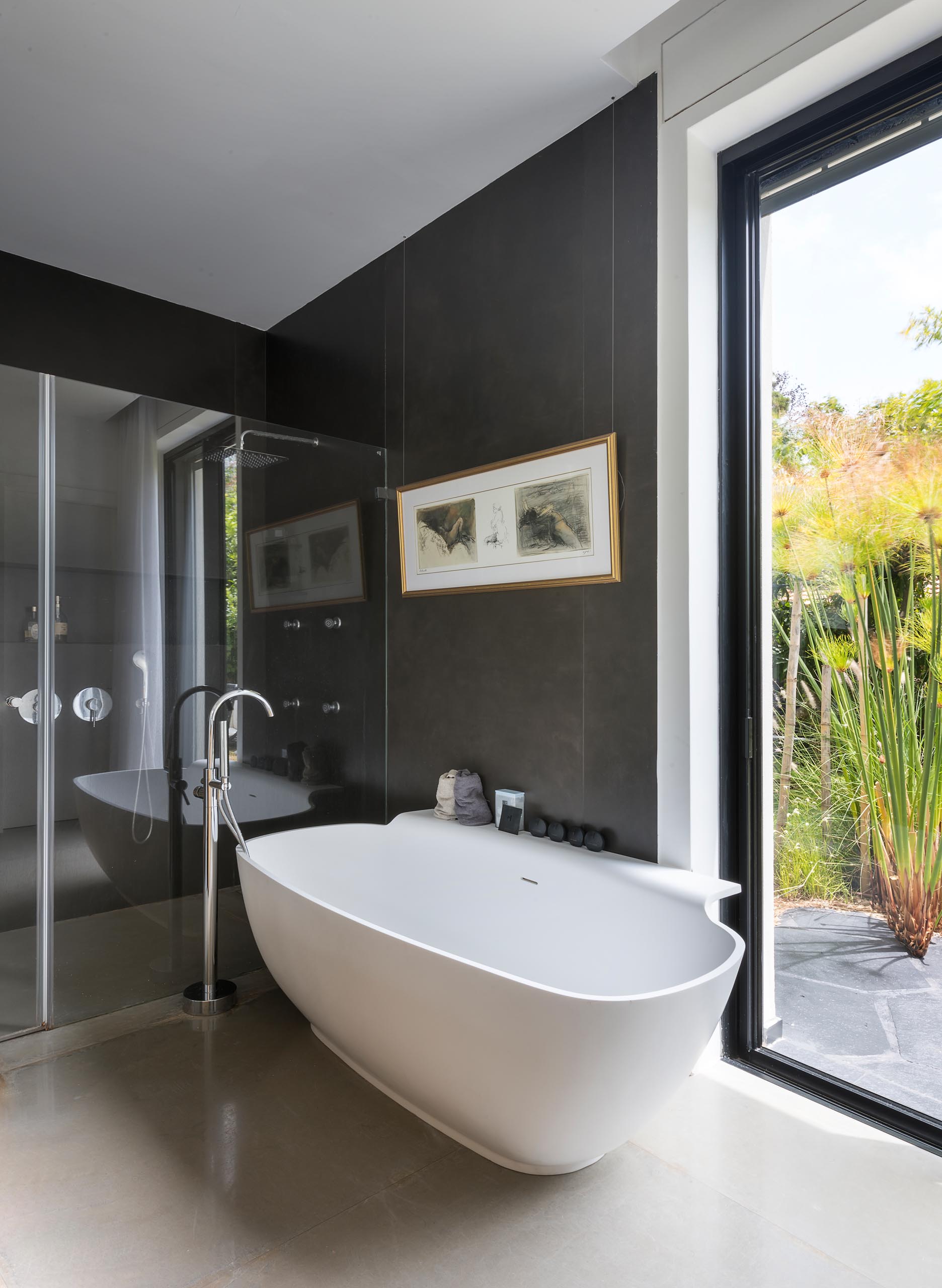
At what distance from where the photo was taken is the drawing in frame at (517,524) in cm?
234

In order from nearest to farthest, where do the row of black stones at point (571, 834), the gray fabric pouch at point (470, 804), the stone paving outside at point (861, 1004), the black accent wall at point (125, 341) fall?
the stone paving outside at point (861, 1004) < the row of black stones at point (571, 834) < the gray fabric pouch at point (470, 804) < the black accent wall at point (125, 341)

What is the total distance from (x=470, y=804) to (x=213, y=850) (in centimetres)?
88

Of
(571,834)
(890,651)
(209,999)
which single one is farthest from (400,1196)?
(890,651)

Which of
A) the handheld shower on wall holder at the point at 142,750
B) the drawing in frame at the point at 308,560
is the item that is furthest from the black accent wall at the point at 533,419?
the handheld shower on wall holder at the point at 142,750

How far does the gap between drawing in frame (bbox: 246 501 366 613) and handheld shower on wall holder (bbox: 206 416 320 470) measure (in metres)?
0.22

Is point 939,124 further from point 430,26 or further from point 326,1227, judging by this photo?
point 326,1227

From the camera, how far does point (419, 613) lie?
3053mm

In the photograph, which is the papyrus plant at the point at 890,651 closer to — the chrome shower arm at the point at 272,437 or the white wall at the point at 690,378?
the white wall at the point at 690,378

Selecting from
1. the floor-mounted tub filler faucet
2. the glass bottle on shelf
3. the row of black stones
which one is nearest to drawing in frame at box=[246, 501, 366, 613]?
the floor-mounted tub filler faucet

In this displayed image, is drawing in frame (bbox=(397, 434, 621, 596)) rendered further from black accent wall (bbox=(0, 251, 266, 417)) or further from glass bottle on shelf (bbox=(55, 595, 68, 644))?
black accent wall (bbox=(0, 251, 266, 417))

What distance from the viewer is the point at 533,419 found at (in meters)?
2.59

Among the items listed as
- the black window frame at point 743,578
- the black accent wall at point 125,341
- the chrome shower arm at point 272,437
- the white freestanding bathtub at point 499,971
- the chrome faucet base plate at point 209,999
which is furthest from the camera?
the black accent wall at point 125,341

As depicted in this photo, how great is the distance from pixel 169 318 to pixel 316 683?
1.90 m

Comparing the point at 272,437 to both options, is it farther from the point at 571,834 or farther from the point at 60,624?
the point at 571,834
